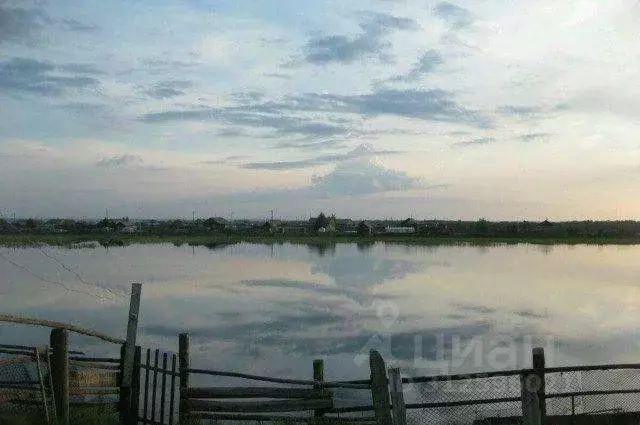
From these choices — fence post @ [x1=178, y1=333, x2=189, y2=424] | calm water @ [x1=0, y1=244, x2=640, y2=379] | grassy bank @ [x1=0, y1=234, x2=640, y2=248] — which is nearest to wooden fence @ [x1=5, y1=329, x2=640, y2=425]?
fence post @ [x1=178, y1=333, x2=189, y2=424]

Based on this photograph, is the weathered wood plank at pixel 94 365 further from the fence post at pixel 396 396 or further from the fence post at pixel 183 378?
the fence post at pixel 396 396

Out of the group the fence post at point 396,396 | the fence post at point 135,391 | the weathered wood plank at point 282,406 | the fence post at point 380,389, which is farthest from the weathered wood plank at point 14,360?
the fence post at point 396,396

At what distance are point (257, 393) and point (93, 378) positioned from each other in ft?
7.46

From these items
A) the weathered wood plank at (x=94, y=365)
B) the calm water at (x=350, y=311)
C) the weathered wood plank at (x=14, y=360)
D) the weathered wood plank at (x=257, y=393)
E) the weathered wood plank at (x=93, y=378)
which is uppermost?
the weathered wood plank at (x=14, y=360)

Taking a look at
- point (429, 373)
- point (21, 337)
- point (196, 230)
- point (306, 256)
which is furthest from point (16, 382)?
point (196, 230)

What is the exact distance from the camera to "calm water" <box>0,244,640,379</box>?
17359mm

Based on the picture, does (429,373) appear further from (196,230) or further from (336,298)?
(196,230)

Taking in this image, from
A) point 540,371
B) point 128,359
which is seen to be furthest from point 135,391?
point 540,371

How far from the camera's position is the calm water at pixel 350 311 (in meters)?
17.4

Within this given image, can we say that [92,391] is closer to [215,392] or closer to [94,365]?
[94,365]

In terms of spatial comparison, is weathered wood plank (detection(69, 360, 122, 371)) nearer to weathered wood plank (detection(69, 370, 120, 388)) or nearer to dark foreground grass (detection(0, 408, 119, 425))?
weathered wood plank (detection(69, 370, 120, 388))

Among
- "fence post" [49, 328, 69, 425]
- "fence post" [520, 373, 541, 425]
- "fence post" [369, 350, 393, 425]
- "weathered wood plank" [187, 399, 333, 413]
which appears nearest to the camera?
"fence post" [520, 373, 541, 425]

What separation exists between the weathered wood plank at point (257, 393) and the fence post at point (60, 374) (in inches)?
60.1

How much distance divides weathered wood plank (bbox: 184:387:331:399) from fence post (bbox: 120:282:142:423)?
820mm
